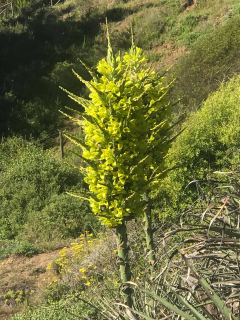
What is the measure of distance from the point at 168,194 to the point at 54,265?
2664 millimetres

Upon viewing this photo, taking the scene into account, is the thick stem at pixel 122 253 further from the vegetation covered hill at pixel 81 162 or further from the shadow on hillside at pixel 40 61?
the shadow on hillside at pixel 40 61

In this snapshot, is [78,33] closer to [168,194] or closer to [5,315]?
[168,194]

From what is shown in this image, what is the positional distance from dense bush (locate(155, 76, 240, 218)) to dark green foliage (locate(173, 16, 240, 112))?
12.3ft

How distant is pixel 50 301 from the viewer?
17.3ft

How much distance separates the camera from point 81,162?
12453 mm

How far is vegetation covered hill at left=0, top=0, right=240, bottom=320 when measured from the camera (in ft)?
7.49

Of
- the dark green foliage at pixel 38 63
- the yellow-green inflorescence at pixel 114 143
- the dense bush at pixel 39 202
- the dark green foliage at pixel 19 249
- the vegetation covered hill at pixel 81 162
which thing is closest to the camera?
the vegetation covered hill at pixel 81 162

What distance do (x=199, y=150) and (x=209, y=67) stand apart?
245 inches

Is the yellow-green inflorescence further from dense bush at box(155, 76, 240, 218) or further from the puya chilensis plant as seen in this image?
dense bush at box(155, 76, 240, 218)

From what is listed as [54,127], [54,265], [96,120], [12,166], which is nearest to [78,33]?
[54,127]

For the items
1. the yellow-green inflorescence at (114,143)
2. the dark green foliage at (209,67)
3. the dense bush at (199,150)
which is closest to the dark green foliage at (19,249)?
the dense bush at (199,150)

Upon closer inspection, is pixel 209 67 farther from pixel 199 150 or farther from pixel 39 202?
pixel 39 202

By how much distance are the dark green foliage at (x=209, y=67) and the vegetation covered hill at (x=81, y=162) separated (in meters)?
0.05

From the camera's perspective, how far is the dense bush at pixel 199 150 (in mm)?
6820
